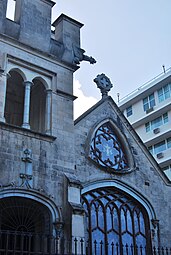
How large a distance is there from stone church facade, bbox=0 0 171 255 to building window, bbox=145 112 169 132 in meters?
21.8

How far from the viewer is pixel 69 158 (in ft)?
48.1

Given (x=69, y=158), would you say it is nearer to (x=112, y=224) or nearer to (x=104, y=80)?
(x=112, y=224)

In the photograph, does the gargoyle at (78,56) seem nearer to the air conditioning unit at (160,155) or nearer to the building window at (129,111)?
the air conditioning unit at (160,155)

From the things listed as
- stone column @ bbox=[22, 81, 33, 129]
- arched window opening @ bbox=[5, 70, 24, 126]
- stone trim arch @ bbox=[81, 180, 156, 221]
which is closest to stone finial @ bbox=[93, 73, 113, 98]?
arched window opening @ bbox=[5, 70, 24, 126]

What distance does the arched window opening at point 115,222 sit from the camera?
48.6ft

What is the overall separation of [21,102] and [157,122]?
2452cm

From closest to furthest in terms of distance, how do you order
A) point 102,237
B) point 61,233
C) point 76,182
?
1. point 61,233
2. point 76,182
3. point 102,237

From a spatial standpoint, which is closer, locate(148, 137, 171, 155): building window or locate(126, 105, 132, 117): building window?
locate(148, 137, 171, 155): building window

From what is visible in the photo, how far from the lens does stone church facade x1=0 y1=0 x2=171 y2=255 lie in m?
13.0

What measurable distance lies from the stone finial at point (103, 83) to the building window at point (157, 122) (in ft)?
70.5

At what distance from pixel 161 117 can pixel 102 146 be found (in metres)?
24.4

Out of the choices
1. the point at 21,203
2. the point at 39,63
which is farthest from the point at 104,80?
the point at 21,203

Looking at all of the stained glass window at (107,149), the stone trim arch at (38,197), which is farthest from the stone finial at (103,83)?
the stone trim arch at (38,197)

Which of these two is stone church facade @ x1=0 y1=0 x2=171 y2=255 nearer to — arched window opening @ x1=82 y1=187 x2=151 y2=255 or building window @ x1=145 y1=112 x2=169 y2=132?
arched window opening @ x1=82 y1=187 x2=151 y2=255
